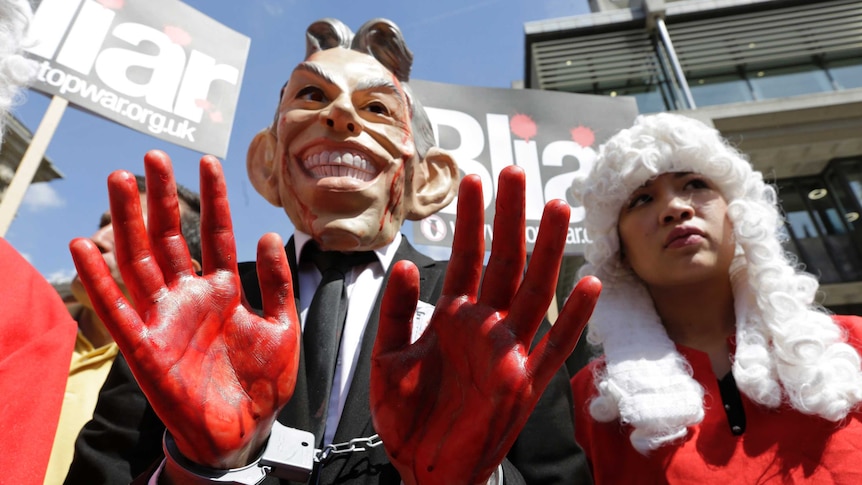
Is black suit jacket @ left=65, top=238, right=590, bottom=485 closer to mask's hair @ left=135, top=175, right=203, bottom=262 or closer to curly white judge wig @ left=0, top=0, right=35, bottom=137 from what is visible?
curly white judge wig @ left=0, top=0, right=35, bottom=137

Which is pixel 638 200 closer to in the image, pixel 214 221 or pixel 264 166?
pixel 264 166

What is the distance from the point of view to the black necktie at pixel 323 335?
109 cm

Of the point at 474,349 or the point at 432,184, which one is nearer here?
the point at 474,349

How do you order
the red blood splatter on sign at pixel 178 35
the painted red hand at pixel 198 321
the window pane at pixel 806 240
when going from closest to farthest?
the painted red hand at pixel 198 321 → the red blood splatter on sign at pixel 178 35 → the window pane at pixel 806 240

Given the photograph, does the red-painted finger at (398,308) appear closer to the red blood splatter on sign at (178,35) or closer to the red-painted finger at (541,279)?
the red-painted finger at (541,279)

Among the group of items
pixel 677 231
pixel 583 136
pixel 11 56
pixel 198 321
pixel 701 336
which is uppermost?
pixel 583 136

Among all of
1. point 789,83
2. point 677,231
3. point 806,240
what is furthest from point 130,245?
point 806,240

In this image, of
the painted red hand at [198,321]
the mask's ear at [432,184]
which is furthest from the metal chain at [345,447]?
Answer: the mask's ear at [432,184]

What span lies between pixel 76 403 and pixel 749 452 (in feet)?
8.20

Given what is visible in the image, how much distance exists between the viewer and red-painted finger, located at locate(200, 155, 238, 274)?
3.17ft

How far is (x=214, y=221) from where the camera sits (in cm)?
97

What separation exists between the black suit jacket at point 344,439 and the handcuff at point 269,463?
0.14m

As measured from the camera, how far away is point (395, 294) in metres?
0.90

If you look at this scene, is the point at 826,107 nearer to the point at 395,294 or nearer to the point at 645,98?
the point at 645,98
